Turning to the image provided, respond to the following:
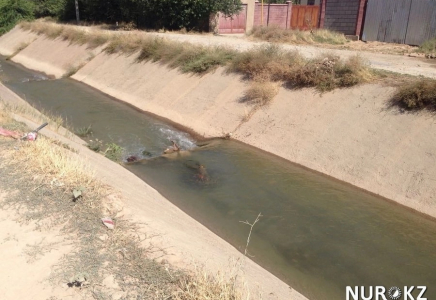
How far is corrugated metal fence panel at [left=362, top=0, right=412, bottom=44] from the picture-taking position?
24.2 metres

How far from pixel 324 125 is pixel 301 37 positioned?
47.3ft

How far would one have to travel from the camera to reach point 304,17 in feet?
103

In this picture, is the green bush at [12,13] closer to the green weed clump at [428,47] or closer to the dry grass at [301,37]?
the dry grass at [301,37]

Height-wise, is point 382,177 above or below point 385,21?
below

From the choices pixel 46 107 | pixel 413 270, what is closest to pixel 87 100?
pixel 46 107

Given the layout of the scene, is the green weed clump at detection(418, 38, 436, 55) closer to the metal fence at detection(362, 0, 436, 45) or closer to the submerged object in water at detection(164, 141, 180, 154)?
the metal fence at detection(362, 0, 436, 45)

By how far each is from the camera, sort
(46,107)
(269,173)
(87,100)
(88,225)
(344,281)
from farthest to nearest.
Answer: (87,100), (46,107), (269,173), (344,281), (88,225)

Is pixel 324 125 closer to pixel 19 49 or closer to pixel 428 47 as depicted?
pixel 428 47

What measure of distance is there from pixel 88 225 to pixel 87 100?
15210 millimetres

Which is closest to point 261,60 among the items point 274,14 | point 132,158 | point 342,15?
point 132,158

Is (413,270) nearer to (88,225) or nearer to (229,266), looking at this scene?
(229,266)

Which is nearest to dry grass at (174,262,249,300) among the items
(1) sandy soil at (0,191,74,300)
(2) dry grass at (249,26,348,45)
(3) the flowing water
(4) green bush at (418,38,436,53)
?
(1) sandy soil at (0,191,74,300)

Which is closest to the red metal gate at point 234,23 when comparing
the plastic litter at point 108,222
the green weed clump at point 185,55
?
the green weed clump at point 185,55

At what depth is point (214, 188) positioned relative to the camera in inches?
422
